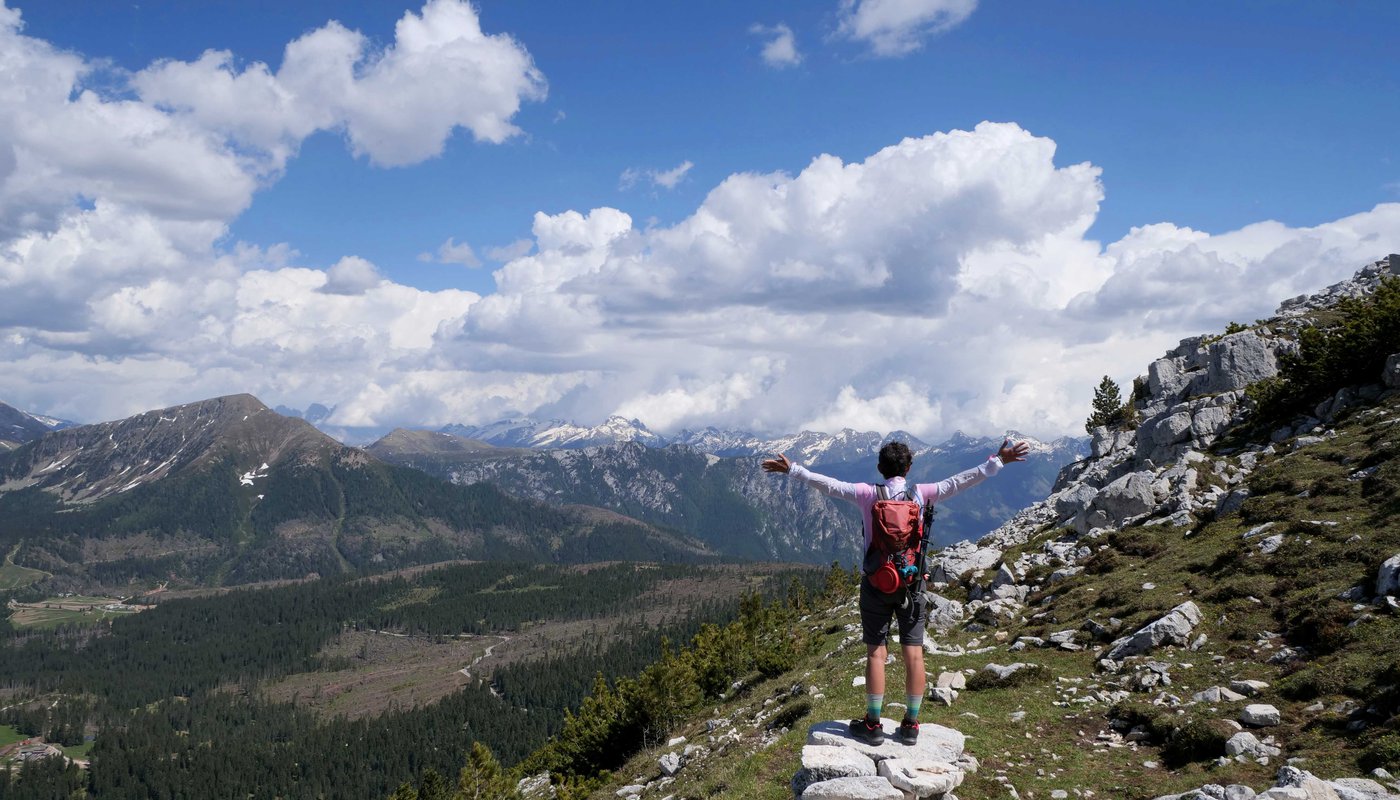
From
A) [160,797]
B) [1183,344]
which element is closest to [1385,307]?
[1183,344]

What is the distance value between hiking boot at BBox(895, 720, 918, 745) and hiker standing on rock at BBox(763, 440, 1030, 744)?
16cm

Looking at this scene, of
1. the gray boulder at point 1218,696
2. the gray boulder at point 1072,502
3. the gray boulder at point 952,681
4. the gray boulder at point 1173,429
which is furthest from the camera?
the gray boulder at point 1173,429

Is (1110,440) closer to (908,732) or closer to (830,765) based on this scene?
(908,732)

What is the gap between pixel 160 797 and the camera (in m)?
179

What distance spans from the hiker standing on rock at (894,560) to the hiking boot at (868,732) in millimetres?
19

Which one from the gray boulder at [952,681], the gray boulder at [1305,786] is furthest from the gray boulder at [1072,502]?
the gray boulder at [1305,786]

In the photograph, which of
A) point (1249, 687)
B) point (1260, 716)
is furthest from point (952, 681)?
point (1260, 716)

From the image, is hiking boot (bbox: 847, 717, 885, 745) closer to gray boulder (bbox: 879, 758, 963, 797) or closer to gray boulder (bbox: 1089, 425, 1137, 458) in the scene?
gray boulder (bbox: 879, 758, 963, 797)

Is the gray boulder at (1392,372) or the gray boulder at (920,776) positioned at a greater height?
the gray boulder at (1392,372)

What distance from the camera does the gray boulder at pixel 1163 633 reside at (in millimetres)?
21516

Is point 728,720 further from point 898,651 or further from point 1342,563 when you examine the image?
point 1342,563

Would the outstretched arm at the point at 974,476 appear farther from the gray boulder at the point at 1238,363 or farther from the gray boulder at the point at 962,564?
the gray boulder at the point at 1238,363

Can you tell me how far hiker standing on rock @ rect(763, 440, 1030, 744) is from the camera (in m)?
12.0

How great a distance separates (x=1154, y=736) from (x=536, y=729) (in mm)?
200821
